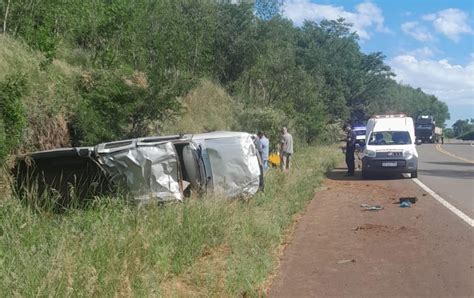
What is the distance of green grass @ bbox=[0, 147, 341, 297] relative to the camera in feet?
17.3

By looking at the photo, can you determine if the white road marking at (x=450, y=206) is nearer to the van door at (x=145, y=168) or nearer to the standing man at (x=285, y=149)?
the standing man at (x=285, y=149)

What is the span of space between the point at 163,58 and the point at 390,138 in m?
10.9

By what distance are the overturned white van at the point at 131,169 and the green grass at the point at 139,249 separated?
711mm

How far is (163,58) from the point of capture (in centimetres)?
2475

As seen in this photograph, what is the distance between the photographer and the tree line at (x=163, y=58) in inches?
642

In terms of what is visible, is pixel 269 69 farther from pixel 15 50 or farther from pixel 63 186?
pixel 63 186

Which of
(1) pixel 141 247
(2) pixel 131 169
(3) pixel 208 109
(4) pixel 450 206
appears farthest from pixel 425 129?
(1) pixel 141 247

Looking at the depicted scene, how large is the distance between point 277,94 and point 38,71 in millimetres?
26966

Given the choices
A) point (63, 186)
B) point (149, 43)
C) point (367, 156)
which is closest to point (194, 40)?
point (149, 43)

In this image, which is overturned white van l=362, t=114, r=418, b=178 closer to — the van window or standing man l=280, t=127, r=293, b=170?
the van window

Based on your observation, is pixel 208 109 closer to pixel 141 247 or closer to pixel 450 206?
pixel 450 206

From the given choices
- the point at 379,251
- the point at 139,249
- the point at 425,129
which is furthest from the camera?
the point at 425,129

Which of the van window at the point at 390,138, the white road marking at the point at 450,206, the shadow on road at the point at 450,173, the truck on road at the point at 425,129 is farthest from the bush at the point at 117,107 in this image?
the truck on road at the point at 425,129

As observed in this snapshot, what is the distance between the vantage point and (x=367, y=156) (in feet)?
61.7
